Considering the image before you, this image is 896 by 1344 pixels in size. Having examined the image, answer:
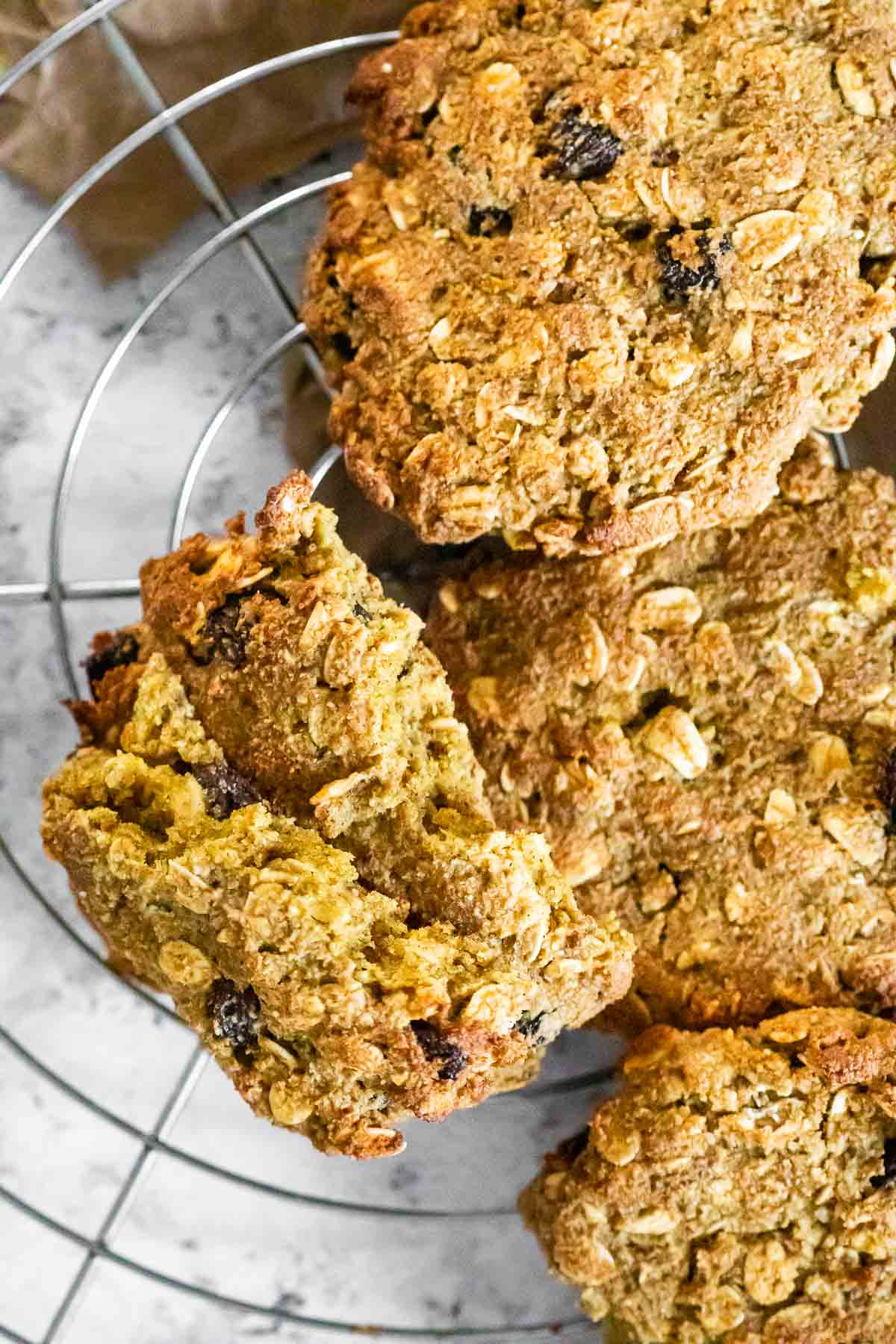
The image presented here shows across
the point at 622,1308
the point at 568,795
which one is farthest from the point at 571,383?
the point at 622,1308

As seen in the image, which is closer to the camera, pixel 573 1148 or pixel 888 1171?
pixel 888 1171

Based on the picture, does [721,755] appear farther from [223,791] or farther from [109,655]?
[109,655]

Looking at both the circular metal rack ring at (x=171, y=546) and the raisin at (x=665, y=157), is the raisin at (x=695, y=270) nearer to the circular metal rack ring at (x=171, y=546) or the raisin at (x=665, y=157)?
the raisin at (x=665, y=157)

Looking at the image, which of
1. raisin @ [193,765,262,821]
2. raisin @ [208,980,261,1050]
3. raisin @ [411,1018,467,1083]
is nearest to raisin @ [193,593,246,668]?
raisin @ [193,765,262,821]

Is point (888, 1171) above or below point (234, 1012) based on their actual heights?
below

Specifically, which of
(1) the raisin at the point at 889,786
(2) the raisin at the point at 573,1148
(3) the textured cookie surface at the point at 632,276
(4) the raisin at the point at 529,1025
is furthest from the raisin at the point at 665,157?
(2) the raisin at the point at 573,1148

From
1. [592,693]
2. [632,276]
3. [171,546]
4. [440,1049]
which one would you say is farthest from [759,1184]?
[171,546]

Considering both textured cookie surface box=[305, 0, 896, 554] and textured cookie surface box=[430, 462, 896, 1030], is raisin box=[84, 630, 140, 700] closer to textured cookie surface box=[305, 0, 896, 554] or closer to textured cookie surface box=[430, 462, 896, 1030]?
textured cookie surface box=[305, 0, 896, 554]
